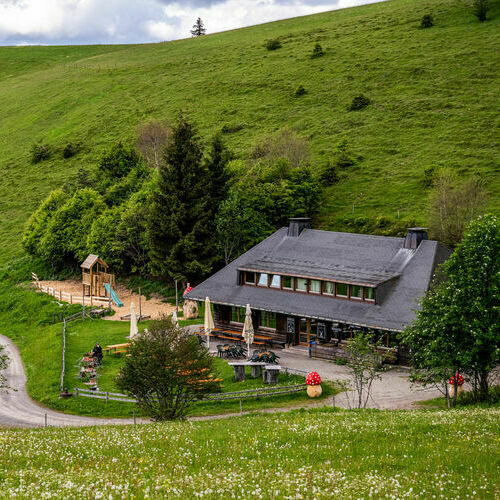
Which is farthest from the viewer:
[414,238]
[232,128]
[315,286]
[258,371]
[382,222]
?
[232,128]

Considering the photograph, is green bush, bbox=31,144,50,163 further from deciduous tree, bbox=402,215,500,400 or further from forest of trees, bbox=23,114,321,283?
deciduous tree, bbox=402,215,500,400

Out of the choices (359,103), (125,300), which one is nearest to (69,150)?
(359,103)

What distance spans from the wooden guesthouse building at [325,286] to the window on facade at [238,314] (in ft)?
0.26

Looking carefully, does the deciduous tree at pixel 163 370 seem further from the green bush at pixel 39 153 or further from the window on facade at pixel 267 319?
the green bush at pixel 39 153

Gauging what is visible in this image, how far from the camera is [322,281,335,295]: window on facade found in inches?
1533

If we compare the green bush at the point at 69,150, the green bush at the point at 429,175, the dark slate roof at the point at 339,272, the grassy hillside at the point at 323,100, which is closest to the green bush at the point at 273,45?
the grassy hillside at the point at 323,100

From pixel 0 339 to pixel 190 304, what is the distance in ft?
54.9

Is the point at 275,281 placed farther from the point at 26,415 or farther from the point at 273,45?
the point at 273,45

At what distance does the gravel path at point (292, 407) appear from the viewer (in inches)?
1093

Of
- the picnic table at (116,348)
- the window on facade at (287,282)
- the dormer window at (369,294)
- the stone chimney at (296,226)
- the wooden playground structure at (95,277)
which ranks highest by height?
the stone chimney at (296,226)

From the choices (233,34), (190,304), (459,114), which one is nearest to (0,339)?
(190,304)

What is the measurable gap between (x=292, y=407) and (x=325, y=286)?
41.3 ft

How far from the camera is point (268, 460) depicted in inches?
512

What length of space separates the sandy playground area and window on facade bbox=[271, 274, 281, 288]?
9874mm
